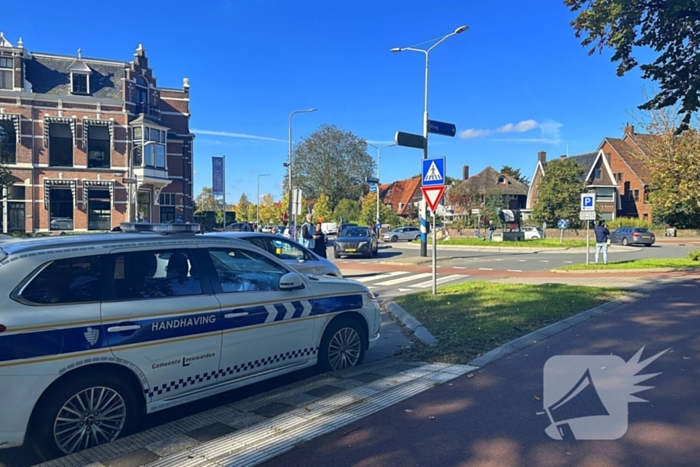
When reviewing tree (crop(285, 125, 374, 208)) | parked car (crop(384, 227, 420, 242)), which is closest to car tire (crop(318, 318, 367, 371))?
parked car (crop(384, 227, 420, 242))

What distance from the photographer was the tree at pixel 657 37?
12.6 meters

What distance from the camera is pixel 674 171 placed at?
19344mm

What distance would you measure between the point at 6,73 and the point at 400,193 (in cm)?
6387

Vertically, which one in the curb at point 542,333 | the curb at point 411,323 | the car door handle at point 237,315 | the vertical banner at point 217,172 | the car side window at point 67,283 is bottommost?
the curb at point 411,323

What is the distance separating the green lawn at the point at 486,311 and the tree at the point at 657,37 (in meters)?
6.53

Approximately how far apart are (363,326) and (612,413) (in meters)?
2.78

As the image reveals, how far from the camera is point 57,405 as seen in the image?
11.9 feet

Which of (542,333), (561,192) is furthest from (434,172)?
(561,192)

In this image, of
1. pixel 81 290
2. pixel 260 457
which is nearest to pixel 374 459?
pixel 260 457

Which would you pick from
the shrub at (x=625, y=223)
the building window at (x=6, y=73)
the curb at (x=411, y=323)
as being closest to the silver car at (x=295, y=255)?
the curb at (x=411, y=323)

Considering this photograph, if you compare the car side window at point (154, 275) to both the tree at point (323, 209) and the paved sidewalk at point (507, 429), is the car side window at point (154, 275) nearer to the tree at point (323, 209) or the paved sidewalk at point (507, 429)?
the paved sidewalk at point (507, 429)

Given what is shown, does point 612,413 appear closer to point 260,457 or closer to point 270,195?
point 260,457

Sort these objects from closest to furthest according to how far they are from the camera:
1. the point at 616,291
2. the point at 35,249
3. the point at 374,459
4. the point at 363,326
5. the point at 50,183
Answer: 1. the point at 374,459
2. the point at 35,249
3. the point at 363,326
4. the point at 616,291
5. the point at 50,183

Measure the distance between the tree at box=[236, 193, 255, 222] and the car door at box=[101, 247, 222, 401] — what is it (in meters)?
85.7
